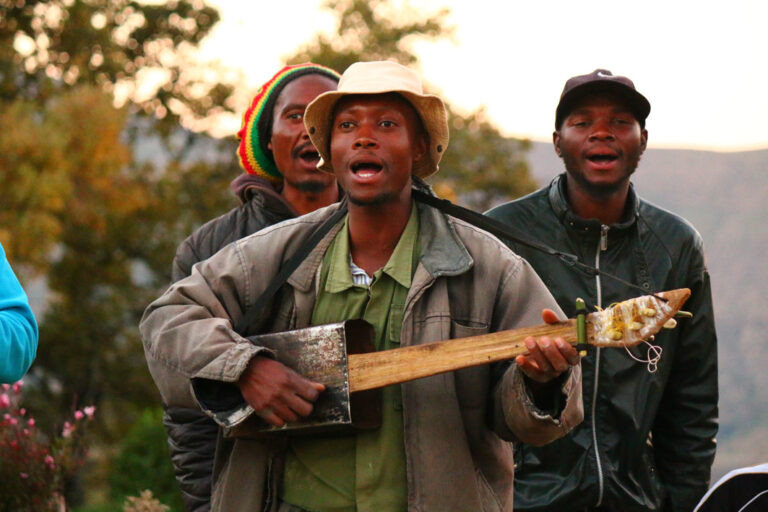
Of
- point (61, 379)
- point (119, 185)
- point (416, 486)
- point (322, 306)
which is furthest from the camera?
point (61, 379)

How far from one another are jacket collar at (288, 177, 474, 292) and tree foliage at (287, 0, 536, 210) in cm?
3101

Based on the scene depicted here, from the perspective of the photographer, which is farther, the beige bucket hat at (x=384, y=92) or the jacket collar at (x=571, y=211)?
the jacket collar at (x=571, y=211)

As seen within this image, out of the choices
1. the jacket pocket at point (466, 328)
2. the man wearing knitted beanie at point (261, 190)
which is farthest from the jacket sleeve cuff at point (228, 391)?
the man wearing knitted beanie at point (261, 190)

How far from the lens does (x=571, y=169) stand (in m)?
5.80

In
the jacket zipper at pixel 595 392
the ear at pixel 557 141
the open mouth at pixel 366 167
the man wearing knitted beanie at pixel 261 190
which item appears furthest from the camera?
the ear at pixel 557 141

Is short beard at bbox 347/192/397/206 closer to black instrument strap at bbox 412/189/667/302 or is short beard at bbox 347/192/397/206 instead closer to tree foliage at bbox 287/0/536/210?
black instrument strap at bbox 412/189/667/302

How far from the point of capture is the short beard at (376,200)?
438 centimetres

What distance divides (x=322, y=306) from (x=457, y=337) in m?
0.48

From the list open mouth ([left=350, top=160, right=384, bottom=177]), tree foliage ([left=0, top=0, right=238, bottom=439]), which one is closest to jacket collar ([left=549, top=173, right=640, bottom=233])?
open mouth ([left=350, top=160, right=384, bottom=177])

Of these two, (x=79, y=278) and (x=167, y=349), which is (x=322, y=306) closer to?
(x=167, y=349)

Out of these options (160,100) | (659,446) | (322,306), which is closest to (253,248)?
(322,306)

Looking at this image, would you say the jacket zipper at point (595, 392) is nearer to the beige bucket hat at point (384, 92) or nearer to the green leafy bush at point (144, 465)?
the beige bucket hat at point (384, 92)

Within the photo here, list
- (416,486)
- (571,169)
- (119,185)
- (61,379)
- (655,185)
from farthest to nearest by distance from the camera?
(655,185)
(61,379)
(119,185)
(571,169)
(416,486)

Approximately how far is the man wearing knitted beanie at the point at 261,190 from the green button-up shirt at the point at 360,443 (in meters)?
1.44
